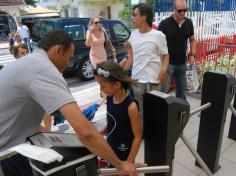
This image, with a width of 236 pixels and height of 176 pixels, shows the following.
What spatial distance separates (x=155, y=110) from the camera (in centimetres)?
179

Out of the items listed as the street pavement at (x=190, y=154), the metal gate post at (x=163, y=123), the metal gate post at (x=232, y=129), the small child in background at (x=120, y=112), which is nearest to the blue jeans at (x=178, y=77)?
the street pavement at (x=190, y=154)

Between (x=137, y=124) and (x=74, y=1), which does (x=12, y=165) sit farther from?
(x=74, y=1)

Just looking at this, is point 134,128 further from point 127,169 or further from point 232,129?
point 232,129

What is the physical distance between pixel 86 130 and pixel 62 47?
643 mm

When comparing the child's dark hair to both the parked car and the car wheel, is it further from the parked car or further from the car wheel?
the car wheel

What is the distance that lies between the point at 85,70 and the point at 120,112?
18.5 feet

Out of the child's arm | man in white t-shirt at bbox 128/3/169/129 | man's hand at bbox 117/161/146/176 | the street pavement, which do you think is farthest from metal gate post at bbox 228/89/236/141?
man's hand at bbox 117/161/146/176

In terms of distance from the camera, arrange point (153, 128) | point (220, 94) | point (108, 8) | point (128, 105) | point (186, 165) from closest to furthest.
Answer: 1. point (153, 128)
2. point (128, 105)
3. point (220, 94)
4. point (186, 165)
5. point (108, 8)

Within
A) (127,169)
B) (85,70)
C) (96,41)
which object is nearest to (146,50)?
(127,169)

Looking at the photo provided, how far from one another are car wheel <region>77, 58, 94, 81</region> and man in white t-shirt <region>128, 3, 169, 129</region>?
14.6ft

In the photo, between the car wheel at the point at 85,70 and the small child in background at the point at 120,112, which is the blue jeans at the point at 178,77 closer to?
the small child in background at the point at 120,112

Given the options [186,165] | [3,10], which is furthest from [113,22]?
[3,10]

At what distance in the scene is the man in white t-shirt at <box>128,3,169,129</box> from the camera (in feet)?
9.86

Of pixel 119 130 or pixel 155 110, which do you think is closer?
pixel 155 110
